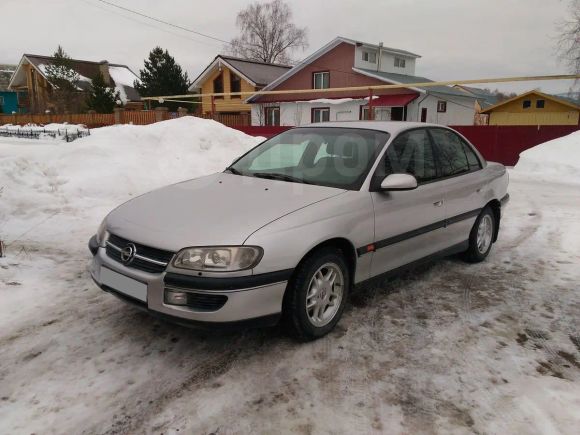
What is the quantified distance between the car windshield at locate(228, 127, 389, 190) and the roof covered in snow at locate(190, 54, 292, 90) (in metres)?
29.3

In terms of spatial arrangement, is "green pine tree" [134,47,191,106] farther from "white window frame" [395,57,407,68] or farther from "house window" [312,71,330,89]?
"white window frame" [395,57,407,68]

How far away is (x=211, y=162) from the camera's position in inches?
392

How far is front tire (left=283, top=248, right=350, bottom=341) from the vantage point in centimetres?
299

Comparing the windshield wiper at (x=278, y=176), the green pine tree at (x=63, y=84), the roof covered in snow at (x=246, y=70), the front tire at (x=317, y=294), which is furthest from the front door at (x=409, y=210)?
the green pine tree at (x=63, y=84)

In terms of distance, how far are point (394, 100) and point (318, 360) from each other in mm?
23794

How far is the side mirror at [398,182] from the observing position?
3436 millimetres

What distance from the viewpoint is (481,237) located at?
197 inches

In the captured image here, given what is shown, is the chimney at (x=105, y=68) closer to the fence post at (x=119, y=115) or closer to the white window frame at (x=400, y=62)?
the fence post at (x=119, y=115)

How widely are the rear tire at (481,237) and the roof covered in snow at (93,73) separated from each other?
42588 mm

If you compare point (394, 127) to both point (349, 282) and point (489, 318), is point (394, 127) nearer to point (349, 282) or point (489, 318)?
point (349, 282)

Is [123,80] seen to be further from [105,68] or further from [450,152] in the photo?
[450,152]

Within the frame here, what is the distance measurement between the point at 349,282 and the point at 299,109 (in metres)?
26.8

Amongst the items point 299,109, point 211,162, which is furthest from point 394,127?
point 299,109

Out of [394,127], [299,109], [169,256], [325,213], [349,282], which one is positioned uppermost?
[299,109]
